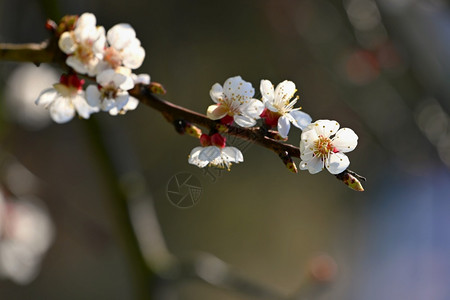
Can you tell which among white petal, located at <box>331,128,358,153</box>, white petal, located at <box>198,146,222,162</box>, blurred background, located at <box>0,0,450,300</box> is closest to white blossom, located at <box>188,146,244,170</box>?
white petal, located at <box>198,146,222,162</box>

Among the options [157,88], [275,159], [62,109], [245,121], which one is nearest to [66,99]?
[62,109]

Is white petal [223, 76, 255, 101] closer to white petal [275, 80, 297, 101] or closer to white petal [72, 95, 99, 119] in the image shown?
white petal [275, 80, 297, 101]

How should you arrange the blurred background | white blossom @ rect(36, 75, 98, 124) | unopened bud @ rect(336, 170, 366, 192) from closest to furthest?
1. unopened bud @ rect(336, 170, 366, 192)
2. white blossom @ rect(36, 75, 98, 124)
3. the blurred background

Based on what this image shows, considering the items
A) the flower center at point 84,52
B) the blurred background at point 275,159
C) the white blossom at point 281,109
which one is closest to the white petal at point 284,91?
the white blossom at point 281,109

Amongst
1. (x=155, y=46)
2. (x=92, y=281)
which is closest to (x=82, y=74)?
(x=155, y=46)

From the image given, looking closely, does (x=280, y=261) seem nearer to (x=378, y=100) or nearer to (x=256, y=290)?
(x=378, y=100)
